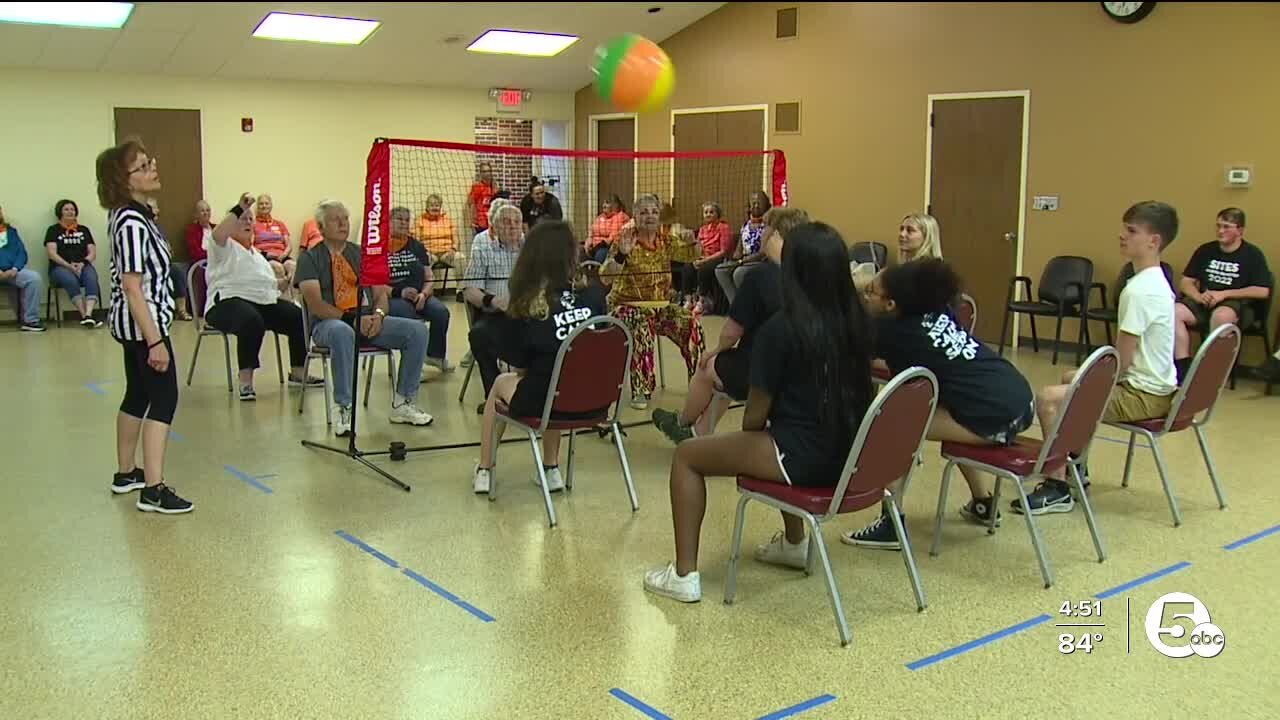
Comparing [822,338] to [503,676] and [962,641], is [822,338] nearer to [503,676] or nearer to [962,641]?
[962,641]

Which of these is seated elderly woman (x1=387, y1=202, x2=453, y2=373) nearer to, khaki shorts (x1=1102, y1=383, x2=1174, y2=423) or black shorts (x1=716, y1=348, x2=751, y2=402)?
black shorts (x1=716, y1=348, x2=751, y2=402)

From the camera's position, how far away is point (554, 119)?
13.4 m

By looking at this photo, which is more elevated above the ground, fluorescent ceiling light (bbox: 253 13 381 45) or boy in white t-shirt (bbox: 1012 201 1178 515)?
fluorescent ceiling light (bbox: 253 13 381 45)


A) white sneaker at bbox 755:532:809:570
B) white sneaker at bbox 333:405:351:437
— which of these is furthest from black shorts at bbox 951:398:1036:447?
white sneaker at bbox 333:405:351:437

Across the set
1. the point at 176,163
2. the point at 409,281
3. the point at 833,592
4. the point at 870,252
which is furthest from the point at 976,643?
the point at 176,163

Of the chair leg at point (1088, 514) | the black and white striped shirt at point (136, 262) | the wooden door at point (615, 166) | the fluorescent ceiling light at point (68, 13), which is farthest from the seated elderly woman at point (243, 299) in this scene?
the wooden door at point (615, 166)

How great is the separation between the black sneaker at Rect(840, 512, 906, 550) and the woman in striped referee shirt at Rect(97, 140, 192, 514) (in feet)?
8.61

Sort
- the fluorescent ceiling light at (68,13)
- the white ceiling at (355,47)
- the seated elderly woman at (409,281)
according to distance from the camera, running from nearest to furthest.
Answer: the seated elderly woman at (409,281) → the fluorescent ceiling light at (68,13) → the white ceiling at (355,47)

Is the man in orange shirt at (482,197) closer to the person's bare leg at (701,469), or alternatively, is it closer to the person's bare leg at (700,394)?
the person's bare leg at (700,394)

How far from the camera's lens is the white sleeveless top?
6.72 meters

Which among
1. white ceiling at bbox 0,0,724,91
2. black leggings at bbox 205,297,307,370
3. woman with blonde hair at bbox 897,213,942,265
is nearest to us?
woman with blonde hair at bbox 897,213,942,265

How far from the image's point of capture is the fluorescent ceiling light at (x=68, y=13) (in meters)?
9.09

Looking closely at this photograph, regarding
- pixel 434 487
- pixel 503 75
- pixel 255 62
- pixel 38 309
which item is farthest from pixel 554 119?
pixel 434 487

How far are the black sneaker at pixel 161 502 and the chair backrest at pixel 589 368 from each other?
1.51 meters
